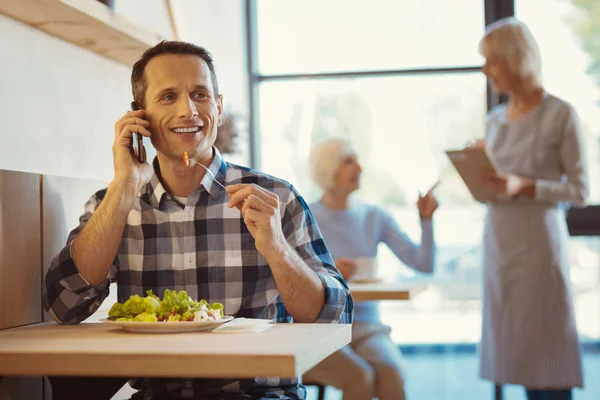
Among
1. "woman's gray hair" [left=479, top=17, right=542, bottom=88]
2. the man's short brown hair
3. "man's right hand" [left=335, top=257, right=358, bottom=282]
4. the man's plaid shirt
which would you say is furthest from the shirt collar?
"woman's gray hair" [left=479, top=17, right=542, bottom=88]

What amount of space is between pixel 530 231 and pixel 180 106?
6.74ft

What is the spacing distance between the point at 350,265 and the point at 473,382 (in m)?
1.90

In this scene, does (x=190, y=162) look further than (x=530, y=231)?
No

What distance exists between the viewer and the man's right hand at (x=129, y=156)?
6.27 feet

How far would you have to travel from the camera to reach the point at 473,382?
4.75 meters

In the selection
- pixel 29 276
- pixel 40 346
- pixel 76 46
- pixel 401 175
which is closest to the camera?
pixel 40 346

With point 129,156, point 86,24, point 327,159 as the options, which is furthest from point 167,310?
point 327,159

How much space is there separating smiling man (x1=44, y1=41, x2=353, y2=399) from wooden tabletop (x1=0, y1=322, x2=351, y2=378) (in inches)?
11.1

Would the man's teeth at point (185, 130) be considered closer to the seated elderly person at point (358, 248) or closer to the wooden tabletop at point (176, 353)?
the wooden tabletop at point (176, 353)

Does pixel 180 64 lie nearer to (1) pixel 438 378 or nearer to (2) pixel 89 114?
(2) pixel 89 114

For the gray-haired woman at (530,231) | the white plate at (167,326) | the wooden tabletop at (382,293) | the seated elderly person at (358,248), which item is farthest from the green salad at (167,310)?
the gray-haired woman at (530,231)

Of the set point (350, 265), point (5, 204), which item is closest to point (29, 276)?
point (5, 204)

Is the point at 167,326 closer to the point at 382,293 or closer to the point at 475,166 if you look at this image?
the point at 382,293

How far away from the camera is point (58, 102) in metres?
2.30
